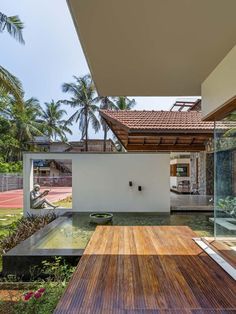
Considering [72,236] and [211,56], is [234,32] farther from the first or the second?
[72,236]

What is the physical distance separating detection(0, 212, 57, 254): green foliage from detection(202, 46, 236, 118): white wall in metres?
5.32

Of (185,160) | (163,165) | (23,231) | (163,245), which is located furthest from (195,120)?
(163,245)

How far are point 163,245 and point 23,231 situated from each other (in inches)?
208

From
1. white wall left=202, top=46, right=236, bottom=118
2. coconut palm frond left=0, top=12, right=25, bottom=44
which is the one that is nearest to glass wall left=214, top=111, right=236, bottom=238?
white wall left=202, top=46, right=236, bottom=118

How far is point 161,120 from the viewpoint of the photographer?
11.7 meters

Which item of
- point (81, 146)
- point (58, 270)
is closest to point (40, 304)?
point (58, 270)

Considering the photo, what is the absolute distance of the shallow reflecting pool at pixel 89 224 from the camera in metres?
6.62

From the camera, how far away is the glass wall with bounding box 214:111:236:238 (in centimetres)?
395

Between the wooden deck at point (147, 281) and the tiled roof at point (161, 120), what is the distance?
21.9 ft

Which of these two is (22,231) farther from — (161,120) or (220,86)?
(161,120)

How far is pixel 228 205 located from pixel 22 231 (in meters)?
6.08

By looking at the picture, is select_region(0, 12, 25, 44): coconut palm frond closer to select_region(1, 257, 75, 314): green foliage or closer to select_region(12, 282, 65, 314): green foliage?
select_region(1, 257, 75, 314): green foliage

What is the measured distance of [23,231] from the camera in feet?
26.9

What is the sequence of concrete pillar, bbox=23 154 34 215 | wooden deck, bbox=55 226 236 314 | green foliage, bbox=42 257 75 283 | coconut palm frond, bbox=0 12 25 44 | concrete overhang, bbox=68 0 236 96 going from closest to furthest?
wooden deck, bbox=55 226 236 314 < concrete overhang, bbox=68 0 236 96 < green foliage, bbox=42 257 75 283 < coconut palm frond, bbox=0 12 25 44 < concrete pillar, bbox=23 154 34 215
